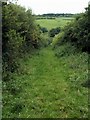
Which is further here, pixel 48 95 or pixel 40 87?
pixel 40 87

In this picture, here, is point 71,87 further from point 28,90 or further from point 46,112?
point 46,112

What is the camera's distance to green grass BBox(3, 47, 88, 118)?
12164 millimetres

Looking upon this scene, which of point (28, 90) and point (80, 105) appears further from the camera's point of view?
point (28, 90)

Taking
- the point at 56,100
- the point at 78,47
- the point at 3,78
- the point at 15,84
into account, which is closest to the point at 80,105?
the point at 56,100

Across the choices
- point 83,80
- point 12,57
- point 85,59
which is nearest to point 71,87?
point 83,80

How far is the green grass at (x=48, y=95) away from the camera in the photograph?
12164 mm

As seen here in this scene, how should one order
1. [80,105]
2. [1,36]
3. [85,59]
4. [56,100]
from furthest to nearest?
1. [85,59]
2. [1,36]
3. [56,100]
4. [80,105]

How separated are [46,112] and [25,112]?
31.9 inches

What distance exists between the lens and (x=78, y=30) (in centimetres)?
3070

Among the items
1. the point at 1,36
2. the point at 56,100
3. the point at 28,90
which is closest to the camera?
the point at 56,100

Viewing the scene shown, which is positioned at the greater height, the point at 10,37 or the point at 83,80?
the point at 10,37

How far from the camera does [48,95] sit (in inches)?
580

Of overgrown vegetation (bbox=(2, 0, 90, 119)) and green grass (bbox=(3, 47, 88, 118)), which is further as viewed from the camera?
overgrown vegetation (bbox=(2, 0, 90, 119))

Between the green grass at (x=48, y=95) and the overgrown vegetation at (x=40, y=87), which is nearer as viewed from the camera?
the green grass at (x=48, y=95)
